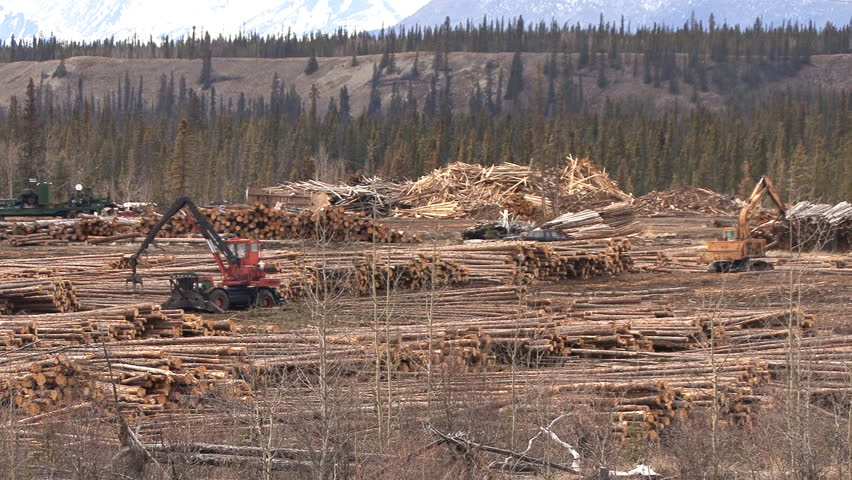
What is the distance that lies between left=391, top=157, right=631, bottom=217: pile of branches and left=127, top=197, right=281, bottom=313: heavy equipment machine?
23.7m

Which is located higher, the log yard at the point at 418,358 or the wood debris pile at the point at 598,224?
the log yard at the point at 418,358

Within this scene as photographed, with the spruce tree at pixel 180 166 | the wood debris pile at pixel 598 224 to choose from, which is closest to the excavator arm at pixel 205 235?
the wood debris pile at pixel 598 224

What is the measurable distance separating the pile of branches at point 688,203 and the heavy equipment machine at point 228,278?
37257mm

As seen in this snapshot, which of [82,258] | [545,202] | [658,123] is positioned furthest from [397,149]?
[82,258]

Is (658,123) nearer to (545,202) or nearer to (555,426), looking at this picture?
(545,202)

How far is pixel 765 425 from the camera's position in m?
12.4

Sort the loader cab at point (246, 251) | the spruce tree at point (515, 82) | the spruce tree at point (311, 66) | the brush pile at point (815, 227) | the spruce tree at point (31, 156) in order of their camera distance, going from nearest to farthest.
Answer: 1. the loader cab at point (246, 251)
2. the brush pile at point (815, 227)
3. the spruce tree at point (31, 156)
4. the spruce tree at point (515, 82)
5. the spruce tree at point (311, 66)

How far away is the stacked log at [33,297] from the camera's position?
21.9 meters

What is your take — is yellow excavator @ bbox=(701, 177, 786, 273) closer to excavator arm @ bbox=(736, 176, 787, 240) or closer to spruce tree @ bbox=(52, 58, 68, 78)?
excavator arm @ bbox=(736, 176, 787, 240)

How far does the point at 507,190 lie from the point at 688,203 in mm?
15109

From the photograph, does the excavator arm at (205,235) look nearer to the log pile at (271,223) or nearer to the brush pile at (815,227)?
the log pile at (271,223)

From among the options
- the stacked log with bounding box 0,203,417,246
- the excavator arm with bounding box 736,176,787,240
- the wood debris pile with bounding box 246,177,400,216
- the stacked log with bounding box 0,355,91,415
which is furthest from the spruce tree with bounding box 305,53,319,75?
the stacked log with bounding box 0,355,91,415

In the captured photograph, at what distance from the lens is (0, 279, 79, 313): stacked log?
21891 mm

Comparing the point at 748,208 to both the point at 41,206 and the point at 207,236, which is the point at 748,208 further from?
the point at 41,206
